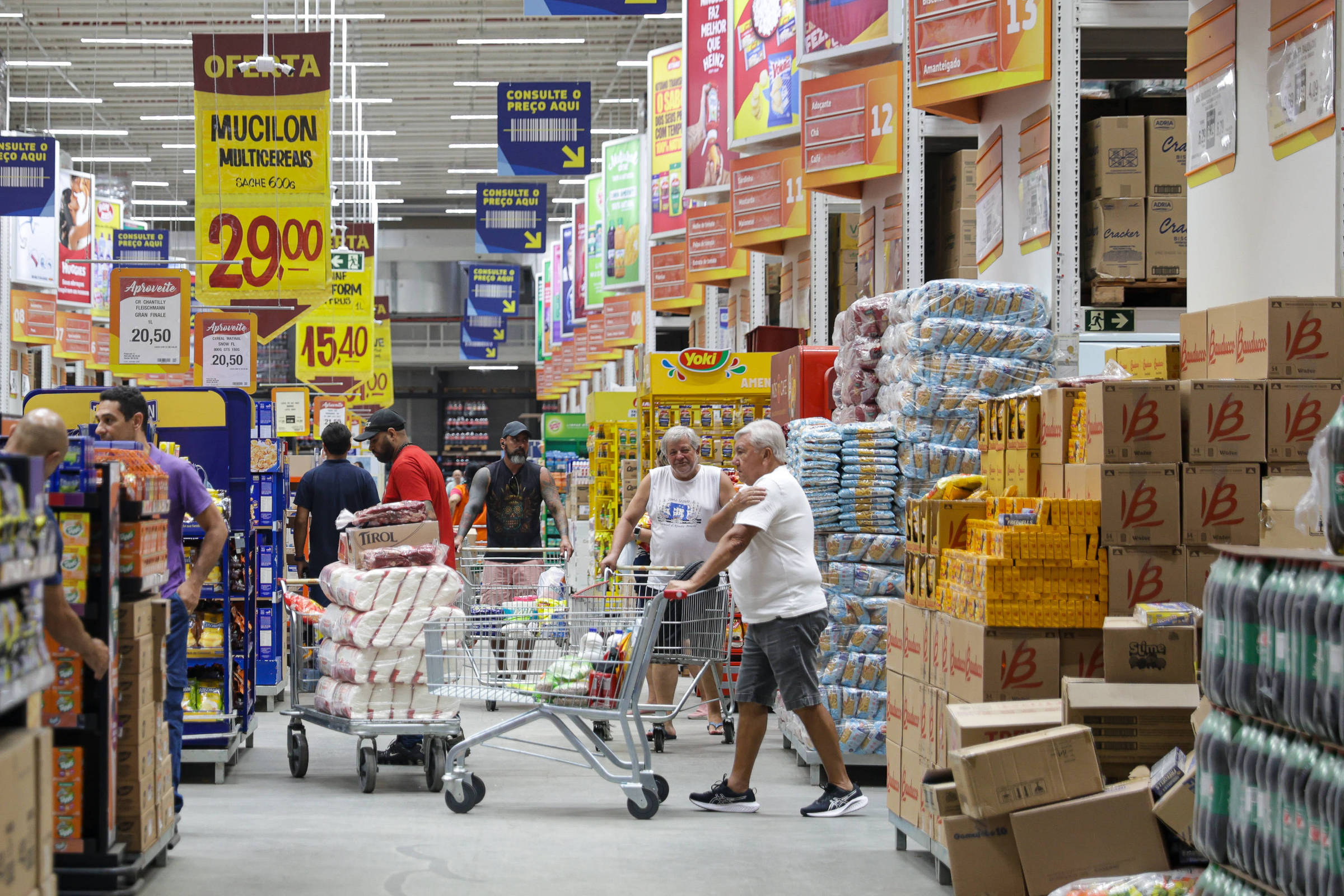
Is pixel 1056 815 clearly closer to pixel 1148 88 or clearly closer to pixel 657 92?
pixel 1148 88

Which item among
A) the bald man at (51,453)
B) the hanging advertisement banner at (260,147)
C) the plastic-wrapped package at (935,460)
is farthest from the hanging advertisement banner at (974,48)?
the hanging advertisement banner at (260,147)

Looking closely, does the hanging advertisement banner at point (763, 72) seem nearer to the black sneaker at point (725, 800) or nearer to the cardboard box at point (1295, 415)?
the black sneaker at point (725, 800)

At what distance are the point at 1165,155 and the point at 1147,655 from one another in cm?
386

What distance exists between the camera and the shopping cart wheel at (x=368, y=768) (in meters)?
6.95

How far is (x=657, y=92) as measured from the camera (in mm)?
16859

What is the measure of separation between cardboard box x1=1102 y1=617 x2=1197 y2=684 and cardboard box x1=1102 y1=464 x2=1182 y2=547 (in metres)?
0.47

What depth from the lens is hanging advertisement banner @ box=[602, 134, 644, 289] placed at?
1989 cm

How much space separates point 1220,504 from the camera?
4.89 meters

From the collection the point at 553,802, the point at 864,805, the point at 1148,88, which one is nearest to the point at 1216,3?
the point at 1148,88

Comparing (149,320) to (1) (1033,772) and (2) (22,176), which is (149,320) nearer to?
(2) (22,176)

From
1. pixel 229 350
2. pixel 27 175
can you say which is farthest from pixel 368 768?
pixel 27 175

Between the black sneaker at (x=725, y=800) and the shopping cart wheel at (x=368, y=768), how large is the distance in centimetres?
162

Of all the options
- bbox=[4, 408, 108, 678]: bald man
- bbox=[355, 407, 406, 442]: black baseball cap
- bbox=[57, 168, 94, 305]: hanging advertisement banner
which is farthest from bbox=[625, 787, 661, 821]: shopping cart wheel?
bbox=[57, 168, 94, 305]: hanging advertisement banner

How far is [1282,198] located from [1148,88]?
301 cm
